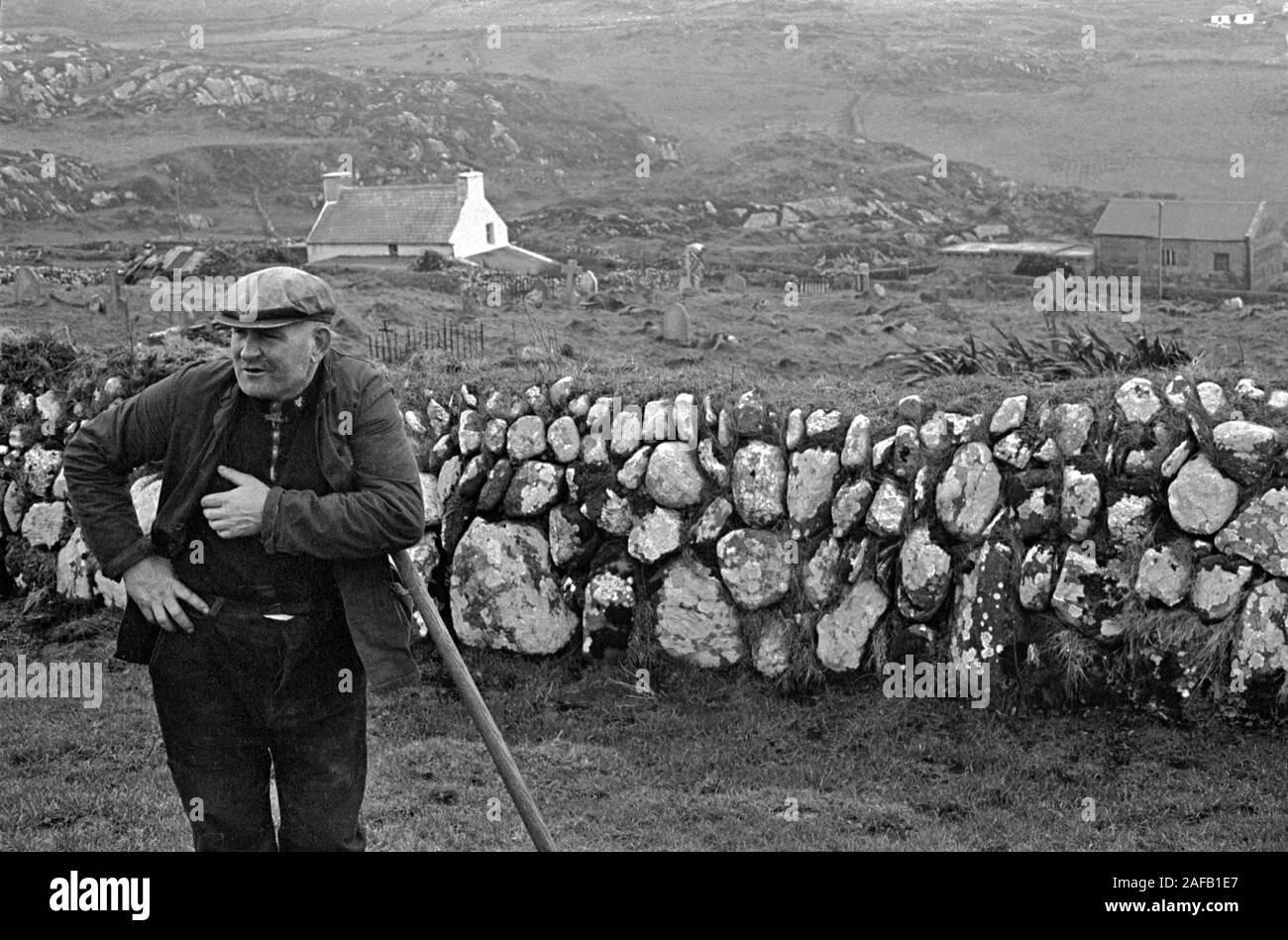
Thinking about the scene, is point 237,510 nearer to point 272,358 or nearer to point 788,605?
point 272,358

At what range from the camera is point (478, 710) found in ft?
16.7

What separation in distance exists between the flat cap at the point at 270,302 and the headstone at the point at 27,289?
21071mm

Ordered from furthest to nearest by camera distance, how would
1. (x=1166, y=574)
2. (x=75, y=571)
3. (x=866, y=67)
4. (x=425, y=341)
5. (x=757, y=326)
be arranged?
(x=866, y=67)
(x=757, y=326)
(x=425, y=341)
(x=75, y=571)
(x=1166, y=574)

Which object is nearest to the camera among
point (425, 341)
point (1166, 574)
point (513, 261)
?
point (1166, 574)

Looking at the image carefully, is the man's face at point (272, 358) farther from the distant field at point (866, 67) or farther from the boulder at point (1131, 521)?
the distant field at point (866, 67)

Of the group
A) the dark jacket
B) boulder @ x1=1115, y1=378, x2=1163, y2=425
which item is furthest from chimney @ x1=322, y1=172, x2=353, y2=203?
the dark jacket

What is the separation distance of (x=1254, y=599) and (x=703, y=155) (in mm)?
105346

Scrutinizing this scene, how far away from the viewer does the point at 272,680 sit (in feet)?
17.3

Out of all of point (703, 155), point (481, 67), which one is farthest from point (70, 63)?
point (703, 155)

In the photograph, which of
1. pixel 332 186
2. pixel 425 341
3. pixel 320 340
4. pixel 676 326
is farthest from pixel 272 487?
pixel 332 186

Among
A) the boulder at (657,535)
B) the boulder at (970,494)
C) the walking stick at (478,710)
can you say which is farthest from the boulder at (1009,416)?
the walking stick at (478,710)

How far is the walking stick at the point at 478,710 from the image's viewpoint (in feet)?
16.7

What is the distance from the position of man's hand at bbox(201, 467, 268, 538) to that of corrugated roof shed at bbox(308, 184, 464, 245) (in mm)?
52765

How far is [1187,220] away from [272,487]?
56.7m
